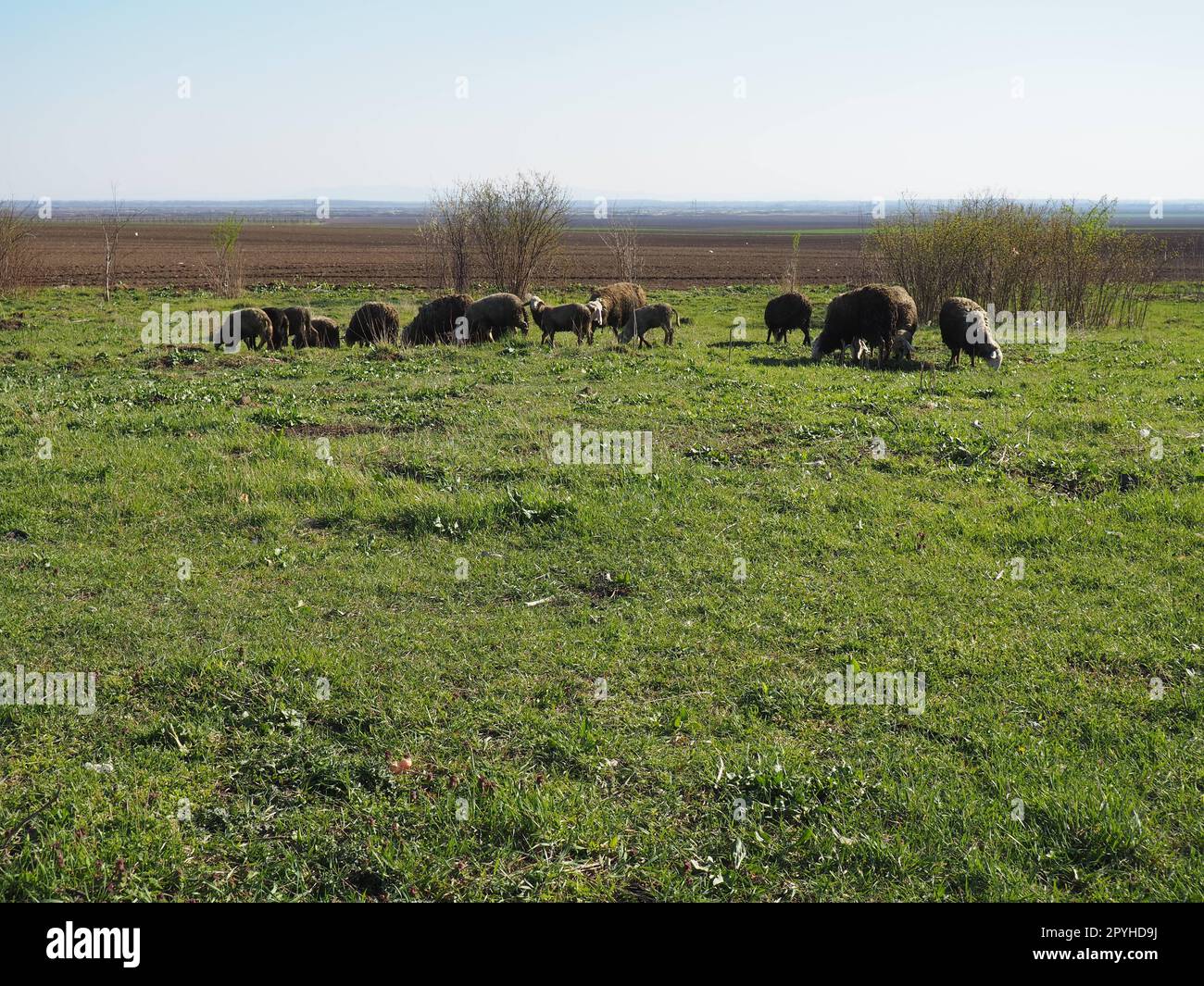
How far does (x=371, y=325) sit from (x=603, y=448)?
13202mm

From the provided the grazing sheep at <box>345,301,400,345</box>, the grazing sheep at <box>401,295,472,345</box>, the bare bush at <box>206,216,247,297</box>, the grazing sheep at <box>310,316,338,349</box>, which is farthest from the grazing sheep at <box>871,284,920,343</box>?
the bare bush at <box>206,216,247,297</box>

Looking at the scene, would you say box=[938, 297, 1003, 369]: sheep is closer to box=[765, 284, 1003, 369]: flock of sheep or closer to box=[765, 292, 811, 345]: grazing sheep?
box=[765, 284, 1003, 369]: flock of sheep

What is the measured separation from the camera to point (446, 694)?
18.9 ft

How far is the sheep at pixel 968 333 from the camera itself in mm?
17656

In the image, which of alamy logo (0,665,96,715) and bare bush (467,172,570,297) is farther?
bare bush (467,172,570,297)

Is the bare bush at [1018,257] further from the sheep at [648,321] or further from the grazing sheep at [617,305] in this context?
the grazing sheep at [617,305]

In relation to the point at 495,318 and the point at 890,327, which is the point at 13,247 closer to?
A: the point at 495,318

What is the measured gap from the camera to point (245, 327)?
2048 centimetres

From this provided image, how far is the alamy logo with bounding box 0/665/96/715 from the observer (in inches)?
220

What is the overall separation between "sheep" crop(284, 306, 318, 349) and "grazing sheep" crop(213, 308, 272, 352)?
685 mm

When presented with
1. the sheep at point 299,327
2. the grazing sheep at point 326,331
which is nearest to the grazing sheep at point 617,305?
the grazing sheep at point 326,331

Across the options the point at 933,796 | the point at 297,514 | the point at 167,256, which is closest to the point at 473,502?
the point at 297,514

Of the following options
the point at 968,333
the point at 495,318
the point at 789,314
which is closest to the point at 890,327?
the point at 968,333

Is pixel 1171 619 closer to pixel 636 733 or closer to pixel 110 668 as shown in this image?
pixel 636 733
